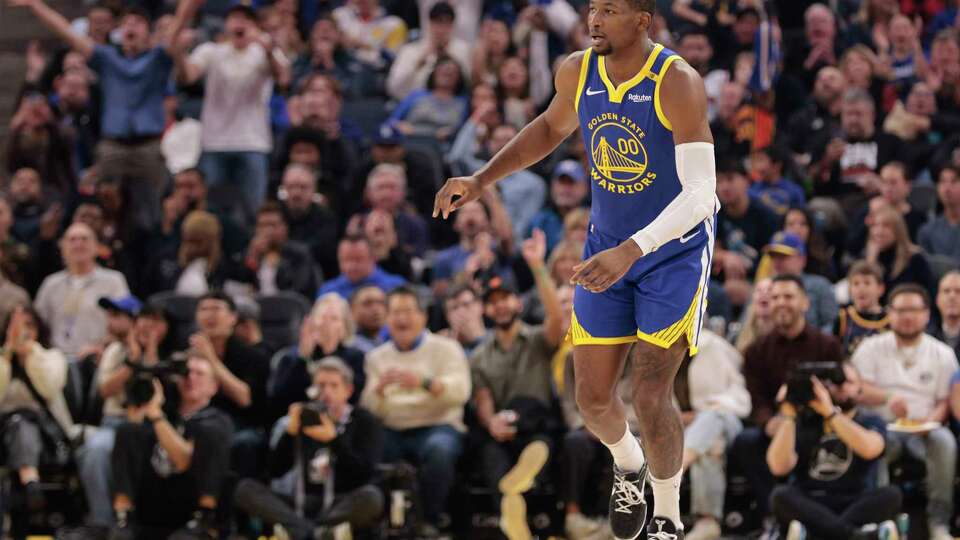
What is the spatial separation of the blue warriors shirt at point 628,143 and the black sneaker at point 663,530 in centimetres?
115

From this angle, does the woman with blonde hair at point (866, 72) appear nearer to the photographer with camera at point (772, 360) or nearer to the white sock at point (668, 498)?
the photographer with camera at point (772, 360)

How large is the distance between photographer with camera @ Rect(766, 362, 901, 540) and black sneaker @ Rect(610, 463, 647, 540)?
2.58 metres

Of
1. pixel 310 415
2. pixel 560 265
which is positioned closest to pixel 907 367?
pixel 560 265

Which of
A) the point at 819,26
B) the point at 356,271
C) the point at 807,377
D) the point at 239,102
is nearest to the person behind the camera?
the point at 807,377

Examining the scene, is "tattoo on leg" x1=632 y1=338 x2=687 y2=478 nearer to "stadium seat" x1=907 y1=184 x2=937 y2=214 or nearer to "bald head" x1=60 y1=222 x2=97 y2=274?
"bald head" x1=60 y1=222 x2=97 y2=274

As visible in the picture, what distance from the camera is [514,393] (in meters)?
10.1

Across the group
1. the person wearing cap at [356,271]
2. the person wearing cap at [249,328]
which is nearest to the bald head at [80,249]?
the person wearing cap at [249,328]

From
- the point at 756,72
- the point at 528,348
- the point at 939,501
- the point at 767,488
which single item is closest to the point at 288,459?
the point at 528,348

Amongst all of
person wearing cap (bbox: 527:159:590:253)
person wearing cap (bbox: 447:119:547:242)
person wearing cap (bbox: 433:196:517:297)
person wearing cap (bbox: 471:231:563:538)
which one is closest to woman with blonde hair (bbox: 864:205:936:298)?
person wearing cap (bbox: 527:159:590:253)

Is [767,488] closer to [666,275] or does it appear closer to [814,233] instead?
[814,233]

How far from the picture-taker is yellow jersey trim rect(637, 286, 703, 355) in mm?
6254

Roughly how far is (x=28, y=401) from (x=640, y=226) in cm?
548

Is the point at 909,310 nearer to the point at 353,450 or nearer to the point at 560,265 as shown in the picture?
the point at 560,265

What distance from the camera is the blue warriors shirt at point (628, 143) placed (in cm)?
618
